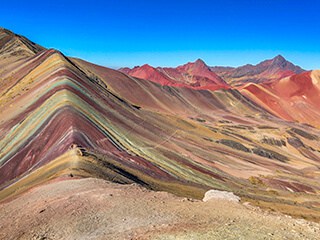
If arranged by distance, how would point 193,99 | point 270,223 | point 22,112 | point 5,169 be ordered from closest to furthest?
point 270,223 → point 5,169 → point 22,112 → point 193,99

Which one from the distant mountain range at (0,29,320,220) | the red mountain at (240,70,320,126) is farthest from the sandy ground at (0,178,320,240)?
the red mountain at (240,70,320,126)

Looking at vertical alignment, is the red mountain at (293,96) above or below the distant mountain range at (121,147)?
above

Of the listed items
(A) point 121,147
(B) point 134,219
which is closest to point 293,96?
(A) point 121,147

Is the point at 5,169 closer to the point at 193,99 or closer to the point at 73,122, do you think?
the point at 73,122

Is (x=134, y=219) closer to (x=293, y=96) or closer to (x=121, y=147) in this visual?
(x=121, y=147)

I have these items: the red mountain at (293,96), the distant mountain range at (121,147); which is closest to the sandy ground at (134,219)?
the distant mountain range at (121,147)

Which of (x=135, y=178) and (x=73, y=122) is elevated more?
(x=73, y=122)

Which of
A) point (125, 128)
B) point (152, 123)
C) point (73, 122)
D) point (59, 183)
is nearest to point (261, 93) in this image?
point (152, 123)

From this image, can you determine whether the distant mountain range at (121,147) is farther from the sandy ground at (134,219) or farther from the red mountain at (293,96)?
the red mountain at (293,96)
